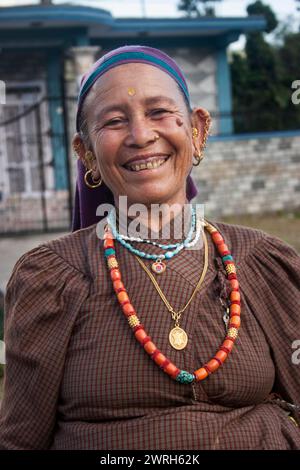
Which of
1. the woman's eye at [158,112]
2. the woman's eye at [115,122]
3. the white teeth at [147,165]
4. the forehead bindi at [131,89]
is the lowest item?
the white teeth at [147,165]

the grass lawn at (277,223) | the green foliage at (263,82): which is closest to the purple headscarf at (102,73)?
the grass lawn at (277,223)

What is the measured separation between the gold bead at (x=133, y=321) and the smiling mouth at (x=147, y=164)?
1.47 feet

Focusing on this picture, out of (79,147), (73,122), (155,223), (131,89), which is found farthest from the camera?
(73,122)

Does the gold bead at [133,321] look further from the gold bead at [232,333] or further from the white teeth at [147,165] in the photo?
the white teeth at [147,165]

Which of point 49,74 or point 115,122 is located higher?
point 49,74

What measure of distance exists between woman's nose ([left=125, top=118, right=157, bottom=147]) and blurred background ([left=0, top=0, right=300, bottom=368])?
7.28m

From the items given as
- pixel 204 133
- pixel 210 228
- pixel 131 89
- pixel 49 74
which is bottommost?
pixel 210 228

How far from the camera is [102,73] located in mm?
1910

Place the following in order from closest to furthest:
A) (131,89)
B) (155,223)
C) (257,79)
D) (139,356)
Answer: (139,356) < (131,89) < (155,223) < (257,79)

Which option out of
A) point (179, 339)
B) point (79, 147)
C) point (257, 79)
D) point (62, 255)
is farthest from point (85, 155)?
point (257, 79)

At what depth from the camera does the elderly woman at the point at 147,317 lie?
1704 mm

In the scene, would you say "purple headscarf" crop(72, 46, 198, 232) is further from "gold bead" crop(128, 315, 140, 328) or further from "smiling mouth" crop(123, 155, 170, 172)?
"gold bead" crop(128, 315, 140, 328)

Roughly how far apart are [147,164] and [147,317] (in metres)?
0.46

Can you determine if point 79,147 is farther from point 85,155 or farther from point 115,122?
point 115,122
